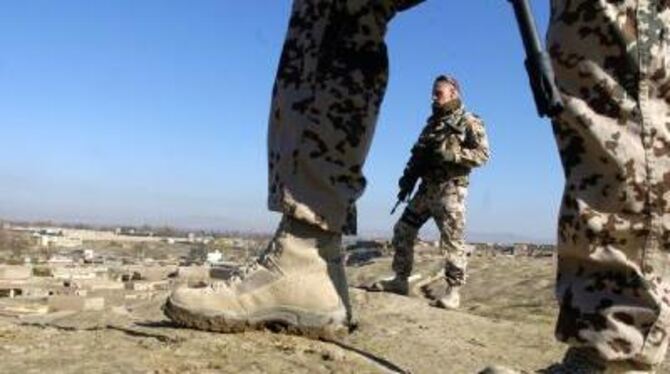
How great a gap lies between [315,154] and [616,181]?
3.16 ft

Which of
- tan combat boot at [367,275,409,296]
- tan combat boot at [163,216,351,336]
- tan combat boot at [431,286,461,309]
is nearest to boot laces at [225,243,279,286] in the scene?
tan combat boot at [163,216,351,336]

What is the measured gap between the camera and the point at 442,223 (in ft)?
25.6

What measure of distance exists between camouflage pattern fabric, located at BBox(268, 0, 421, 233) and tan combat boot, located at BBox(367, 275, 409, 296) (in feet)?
15.2

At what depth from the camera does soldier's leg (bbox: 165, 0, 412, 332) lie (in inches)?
106

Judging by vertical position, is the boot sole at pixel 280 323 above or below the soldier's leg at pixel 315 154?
below

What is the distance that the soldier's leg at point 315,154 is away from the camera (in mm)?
2691

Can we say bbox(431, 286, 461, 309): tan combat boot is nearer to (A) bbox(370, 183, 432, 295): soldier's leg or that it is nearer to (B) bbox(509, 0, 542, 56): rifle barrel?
(A) bbox(370, 183, 432, 295): soldier's leg

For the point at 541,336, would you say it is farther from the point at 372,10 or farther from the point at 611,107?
the point at 611,107

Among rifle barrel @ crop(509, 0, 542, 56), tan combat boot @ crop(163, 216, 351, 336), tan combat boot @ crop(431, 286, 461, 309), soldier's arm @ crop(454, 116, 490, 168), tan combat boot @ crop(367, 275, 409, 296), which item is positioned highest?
soldier's arm @ crop(454, 116, 490, 168)

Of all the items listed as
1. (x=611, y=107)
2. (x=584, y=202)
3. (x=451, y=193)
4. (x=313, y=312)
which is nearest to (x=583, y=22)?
(x=611, y=107)

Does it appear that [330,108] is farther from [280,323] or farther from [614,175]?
[614,175]

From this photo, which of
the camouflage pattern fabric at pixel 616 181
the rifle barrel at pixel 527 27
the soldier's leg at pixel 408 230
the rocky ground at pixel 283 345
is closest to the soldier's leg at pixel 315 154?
the rocky ground at pixel 283 345

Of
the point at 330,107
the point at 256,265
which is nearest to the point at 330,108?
the point at 330,107

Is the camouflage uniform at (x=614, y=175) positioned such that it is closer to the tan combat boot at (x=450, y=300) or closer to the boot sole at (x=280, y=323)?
the boot sole at (x=280, y=323)
